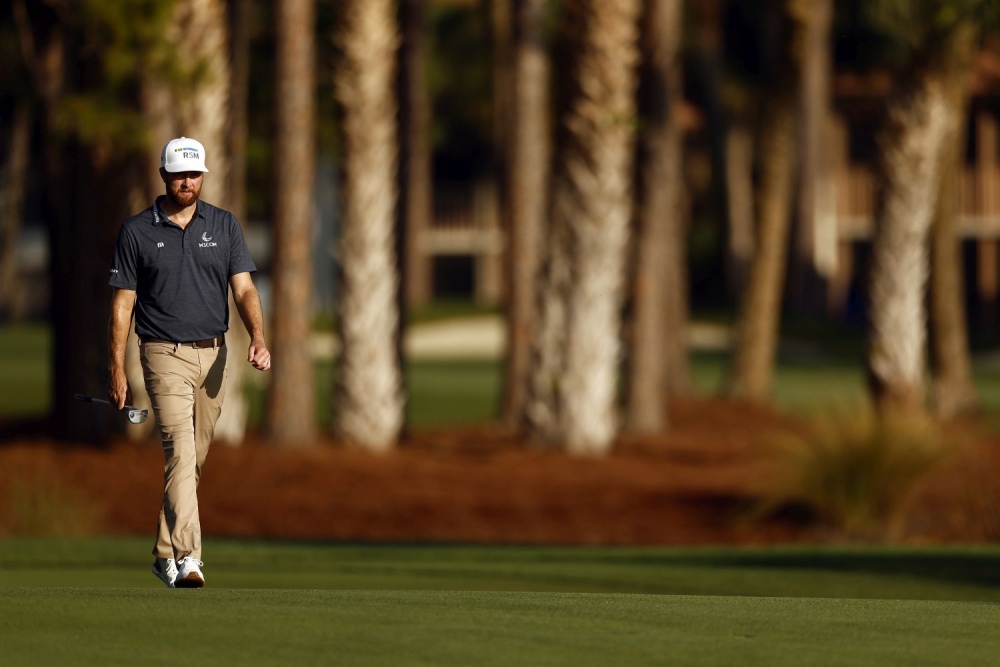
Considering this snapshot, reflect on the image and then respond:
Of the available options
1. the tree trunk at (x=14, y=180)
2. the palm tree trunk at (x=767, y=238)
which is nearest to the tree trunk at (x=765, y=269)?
the palm tree trunk at (x=767, y=238)

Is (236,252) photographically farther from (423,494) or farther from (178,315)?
(423,494)

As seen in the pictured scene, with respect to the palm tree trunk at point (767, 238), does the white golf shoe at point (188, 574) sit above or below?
below

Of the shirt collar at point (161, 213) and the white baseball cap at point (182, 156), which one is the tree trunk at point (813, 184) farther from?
the white baseball cap at point (182, 156)

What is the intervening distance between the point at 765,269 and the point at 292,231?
7.63 metres

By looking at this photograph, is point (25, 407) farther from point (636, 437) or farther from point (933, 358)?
point (933, 358)

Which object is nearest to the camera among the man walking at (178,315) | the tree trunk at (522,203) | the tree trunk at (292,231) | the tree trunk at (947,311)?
the man walking at (178,315)

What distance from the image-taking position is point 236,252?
7.93 metres

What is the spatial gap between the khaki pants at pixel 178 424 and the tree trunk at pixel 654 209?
41.8 feet

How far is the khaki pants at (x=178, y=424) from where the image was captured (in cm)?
778

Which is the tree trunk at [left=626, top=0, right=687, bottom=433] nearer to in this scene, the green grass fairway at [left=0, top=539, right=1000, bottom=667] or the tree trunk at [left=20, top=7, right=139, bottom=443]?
the tree trunk at [left=20, top=7, right=139, bottom=443]

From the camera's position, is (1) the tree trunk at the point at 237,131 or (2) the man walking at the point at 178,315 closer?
(2) the man walking at the point at 178,315

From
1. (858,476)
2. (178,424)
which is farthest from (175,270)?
(858,476)

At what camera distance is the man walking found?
25.3ft

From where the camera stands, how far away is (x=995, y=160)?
4716cm
